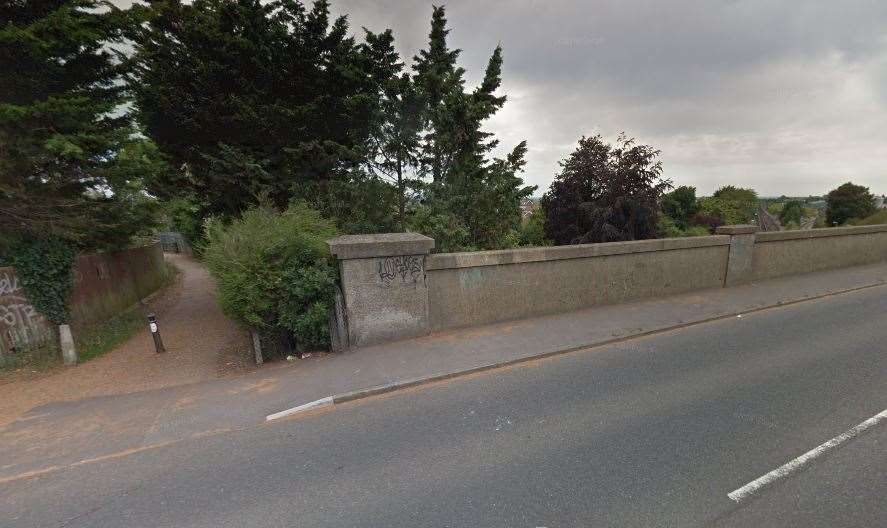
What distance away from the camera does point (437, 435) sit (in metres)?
3.61

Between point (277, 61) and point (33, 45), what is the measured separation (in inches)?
205

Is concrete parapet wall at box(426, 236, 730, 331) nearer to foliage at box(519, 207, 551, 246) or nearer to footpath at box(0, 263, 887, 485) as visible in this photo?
footpath at box(0, 263, 887, 485)

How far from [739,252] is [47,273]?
15.9m

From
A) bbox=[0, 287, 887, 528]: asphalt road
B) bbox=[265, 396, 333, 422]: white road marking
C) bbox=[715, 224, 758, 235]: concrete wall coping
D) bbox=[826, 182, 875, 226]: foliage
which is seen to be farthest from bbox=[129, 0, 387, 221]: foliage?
bbox=[826, 182, 875, 226]: foliage

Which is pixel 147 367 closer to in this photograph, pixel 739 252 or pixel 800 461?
pixel 800 461

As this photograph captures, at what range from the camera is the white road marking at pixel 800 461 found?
2659 millimetres

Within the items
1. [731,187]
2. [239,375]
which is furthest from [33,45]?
[731,187]

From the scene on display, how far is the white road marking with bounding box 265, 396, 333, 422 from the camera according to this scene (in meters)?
4.12

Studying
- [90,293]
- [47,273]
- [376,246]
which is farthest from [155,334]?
[376,246]

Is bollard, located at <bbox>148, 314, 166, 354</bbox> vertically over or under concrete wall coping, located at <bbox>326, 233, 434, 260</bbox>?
under

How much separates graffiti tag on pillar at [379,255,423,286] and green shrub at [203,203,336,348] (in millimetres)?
849

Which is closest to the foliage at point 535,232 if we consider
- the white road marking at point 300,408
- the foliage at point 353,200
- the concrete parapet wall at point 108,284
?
the foliage at point 353,200

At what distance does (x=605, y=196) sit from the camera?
13.7 m

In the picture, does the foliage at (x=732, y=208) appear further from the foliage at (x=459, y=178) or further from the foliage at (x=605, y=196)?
the foliage at (x=459, y=178)
